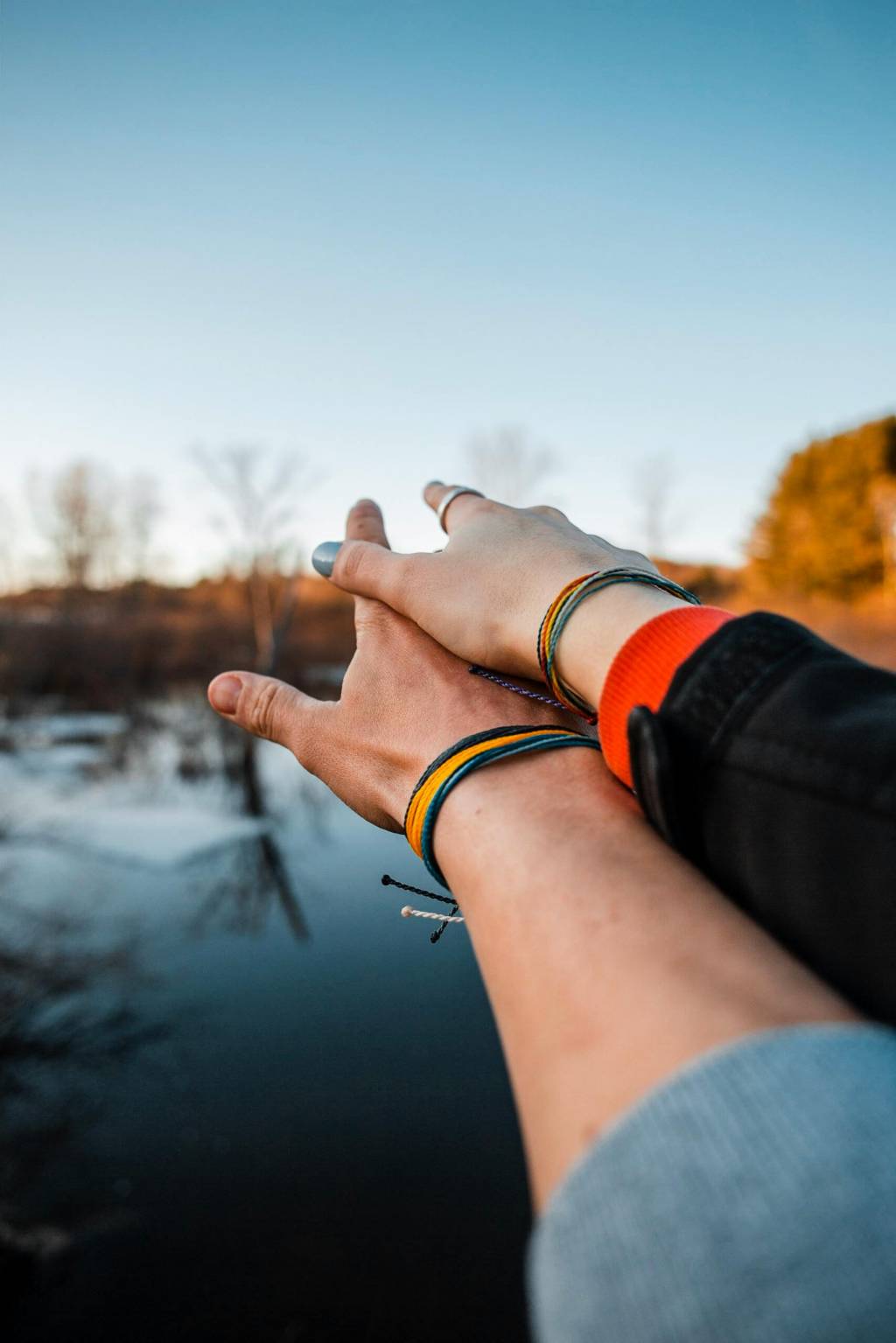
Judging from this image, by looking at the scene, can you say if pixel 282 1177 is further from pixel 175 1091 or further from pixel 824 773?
pixel 824 773

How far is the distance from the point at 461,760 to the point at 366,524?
2.19ft

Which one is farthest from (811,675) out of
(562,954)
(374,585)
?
(374,585)

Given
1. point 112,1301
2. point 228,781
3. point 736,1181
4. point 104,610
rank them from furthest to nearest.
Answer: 1. point 104,610
2. point 228,781
3. point 112,1301
4. point 736,1181

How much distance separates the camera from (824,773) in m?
0.59

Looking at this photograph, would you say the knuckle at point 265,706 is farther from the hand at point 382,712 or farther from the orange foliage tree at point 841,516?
the orange foliage tree at point 841,516

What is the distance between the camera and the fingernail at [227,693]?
51.9 inches

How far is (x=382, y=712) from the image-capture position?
115 cm

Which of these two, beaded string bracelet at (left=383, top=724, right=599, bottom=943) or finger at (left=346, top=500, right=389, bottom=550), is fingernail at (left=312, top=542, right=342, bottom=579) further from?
beaded string bracelet at (left=383, top=724, right=599, bottom=943)

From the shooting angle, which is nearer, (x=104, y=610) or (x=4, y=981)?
(x=4, y=981)

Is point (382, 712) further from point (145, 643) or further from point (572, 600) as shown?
point (145, 643)

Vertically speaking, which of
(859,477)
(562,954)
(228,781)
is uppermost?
(859,477)

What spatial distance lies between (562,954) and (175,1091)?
869 cm

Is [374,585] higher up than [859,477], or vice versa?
[859,477]

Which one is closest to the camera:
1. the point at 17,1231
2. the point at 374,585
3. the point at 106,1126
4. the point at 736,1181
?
the point at 736,1181
